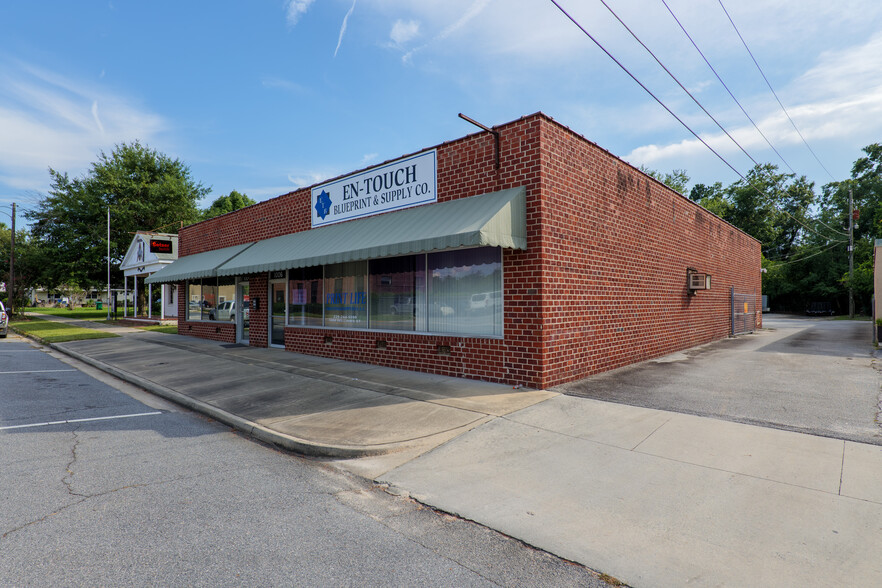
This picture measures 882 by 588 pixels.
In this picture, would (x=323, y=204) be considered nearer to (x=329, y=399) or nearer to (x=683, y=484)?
(x=329, y=399)

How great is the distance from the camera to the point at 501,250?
8.31 m

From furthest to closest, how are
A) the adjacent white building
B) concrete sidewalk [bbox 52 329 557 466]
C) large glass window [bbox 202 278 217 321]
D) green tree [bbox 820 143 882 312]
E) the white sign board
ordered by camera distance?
1. green tree [bbox 820 143 882 312]
2. the adjacent white building
3. large glass window [bbox 202 278 217 321]
4. the white sign board
5. concrete sidewalk [bbox 52 329 557 466]

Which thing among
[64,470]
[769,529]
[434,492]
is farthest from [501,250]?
[64,470]

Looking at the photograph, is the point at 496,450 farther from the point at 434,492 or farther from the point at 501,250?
the point at 501,250

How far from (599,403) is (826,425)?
2715mm

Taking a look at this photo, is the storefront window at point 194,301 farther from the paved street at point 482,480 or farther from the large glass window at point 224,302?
the paved street at point 482,480

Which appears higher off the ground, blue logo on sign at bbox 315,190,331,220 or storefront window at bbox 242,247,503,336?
blue logo on sign at bbox 315,190,331,220

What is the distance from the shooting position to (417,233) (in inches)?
325

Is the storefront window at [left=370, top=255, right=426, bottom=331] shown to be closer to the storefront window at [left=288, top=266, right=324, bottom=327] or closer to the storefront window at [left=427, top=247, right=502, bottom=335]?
the storefront window at [left=427, top=247, right=502, bottom=335]

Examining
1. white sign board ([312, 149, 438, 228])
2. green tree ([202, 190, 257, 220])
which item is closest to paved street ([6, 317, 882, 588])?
white sign board ([312, 149, 438, 228])

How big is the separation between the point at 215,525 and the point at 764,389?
332 inches

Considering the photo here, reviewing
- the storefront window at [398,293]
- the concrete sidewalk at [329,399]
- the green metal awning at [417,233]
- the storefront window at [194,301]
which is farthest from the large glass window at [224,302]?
the storefront window at [398,293]

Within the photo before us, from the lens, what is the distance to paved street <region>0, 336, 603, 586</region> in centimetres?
285

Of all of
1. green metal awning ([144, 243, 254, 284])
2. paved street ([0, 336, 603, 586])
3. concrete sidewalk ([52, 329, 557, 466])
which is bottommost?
paved street ([0, 336, 603, 586])
